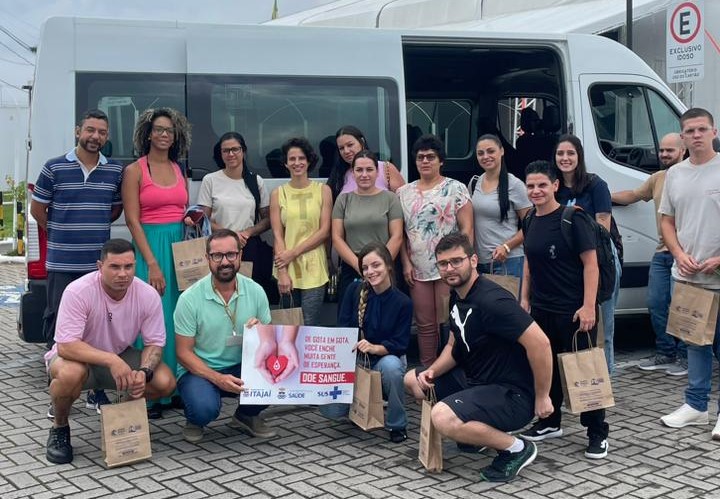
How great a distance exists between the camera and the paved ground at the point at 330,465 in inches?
160

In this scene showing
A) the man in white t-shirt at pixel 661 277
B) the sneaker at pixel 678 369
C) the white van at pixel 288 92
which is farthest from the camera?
the sneaker at pixel 678 369

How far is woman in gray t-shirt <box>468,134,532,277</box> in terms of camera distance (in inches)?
216

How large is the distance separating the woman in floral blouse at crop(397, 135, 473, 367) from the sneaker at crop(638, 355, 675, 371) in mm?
1792

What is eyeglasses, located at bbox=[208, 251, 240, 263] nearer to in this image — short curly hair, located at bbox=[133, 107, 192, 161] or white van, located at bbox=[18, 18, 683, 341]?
short curly hair, located at bbox=[133, 107, 192, 161]

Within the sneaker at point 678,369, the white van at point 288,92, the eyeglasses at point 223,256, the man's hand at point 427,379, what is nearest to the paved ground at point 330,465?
the man's hand at point 427,379

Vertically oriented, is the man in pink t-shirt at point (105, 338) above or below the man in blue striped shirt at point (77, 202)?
below

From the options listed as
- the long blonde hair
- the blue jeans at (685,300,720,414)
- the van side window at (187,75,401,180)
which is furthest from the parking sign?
the long blonde hair

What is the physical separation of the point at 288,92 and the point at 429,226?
133cm

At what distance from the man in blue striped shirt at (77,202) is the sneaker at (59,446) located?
2.95ft

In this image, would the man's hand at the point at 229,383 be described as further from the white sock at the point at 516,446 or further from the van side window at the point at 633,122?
the van side window at the point at 633,122

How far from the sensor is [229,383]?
181 inches

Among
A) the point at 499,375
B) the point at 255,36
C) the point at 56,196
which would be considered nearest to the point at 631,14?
the point at 255,36

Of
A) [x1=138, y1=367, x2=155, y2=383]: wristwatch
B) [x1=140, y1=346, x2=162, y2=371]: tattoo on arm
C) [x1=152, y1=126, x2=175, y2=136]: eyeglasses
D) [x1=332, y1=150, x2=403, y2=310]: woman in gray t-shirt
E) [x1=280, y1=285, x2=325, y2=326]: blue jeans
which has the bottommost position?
[x1=138, y1=367, x2=155, y2=383]: wristwatch

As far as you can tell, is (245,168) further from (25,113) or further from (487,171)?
(25,113)
